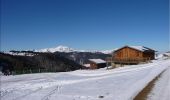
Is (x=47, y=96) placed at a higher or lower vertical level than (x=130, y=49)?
lower

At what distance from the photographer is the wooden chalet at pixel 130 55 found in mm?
63787

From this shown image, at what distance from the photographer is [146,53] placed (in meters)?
69.1

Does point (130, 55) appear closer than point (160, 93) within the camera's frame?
No

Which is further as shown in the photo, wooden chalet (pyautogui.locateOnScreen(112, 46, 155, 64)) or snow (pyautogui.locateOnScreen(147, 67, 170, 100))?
wooden chalet (pyautogui.locateOnScreen(112, 46, 155, 64))

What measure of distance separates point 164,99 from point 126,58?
48344 millimetres

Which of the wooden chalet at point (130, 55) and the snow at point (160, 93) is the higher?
the wooden chalet at point (130, 55)

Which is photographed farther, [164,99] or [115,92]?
[115,92]

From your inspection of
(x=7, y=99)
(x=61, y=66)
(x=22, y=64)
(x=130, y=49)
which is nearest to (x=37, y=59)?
(x=61, y=66)

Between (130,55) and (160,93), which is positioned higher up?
(130,55)

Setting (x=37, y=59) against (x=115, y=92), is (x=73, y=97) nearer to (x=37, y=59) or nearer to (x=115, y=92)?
(x=115, y=92)

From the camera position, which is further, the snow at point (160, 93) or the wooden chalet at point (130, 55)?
the wooden chalet at point (130, 55)

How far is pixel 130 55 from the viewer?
68.1m

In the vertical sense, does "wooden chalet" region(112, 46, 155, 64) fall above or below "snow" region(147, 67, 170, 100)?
above

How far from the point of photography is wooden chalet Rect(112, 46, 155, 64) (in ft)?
209
